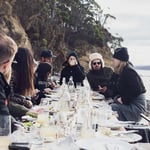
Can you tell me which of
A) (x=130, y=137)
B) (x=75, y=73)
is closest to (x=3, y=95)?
(x=130, y=137)

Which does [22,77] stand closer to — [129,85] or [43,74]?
[129,85]

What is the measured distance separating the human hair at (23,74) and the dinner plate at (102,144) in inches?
75.7

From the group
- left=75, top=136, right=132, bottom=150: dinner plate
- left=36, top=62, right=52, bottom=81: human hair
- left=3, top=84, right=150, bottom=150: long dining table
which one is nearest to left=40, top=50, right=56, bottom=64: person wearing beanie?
left=36, top=62, right=52, bottom=81: human hair

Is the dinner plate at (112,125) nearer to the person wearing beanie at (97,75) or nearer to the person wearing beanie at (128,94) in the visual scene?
the person wearing beanie at (128,94)

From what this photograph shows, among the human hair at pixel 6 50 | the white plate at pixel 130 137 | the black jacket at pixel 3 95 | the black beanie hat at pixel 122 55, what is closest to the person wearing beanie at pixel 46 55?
the black beanie hat at pixel 122 55

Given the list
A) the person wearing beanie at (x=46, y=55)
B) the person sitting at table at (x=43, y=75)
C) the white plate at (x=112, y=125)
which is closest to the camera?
the white plate at (x=112, y=125)

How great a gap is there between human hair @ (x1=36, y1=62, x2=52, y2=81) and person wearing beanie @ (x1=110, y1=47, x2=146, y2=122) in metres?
2.02

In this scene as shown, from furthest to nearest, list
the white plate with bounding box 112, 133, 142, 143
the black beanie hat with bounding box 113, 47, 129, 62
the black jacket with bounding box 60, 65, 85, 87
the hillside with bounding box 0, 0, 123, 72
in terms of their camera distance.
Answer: the hillside with bounding box 0, 0, 123, 72 < the black jacket with bounding box 60, 65, 85, 87 < the black beanie hat with bounding box 113, 47, 129, 62 < the white plate with bounding box 112, 133, 142, 143

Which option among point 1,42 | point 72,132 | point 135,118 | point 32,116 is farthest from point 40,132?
point 135,118

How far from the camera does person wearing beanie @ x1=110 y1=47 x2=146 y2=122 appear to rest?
207 inches

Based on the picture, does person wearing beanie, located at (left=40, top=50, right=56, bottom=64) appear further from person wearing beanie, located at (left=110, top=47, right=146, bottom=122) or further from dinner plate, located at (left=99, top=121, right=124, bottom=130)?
dinner plate, located at (left=99, top=121, right=124, bottom=130)

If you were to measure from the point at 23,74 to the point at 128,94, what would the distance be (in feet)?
5.68

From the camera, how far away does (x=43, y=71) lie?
757cm

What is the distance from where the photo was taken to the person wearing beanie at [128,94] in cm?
526
